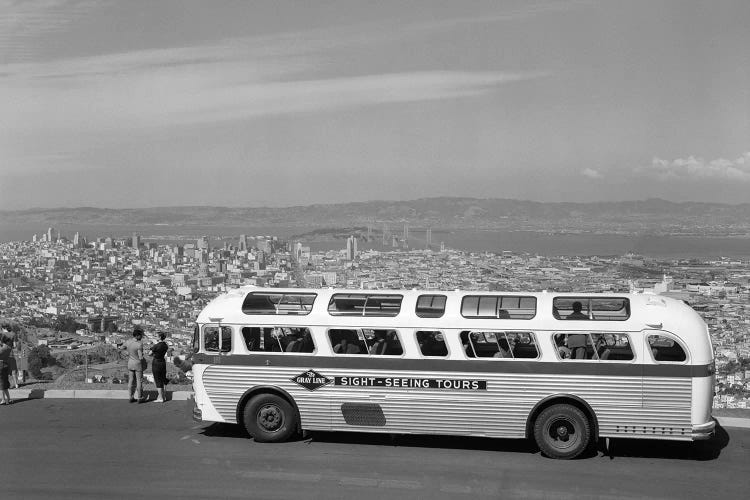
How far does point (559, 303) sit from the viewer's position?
12.8m

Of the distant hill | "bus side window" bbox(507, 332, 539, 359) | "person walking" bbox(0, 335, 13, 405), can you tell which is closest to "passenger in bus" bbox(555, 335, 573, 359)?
"bus side window" bbox(507, 332, 539, 359)

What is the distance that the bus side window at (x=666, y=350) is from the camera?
12102 millimetres

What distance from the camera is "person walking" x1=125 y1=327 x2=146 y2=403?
16078 millimetres

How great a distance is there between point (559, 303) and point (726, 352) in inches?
426

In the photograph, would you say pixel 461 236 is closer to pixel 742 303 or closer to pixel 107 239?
Answer: pixel 742 303

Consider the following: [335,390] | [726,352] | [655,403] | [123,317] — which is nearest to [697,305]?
[726,352]

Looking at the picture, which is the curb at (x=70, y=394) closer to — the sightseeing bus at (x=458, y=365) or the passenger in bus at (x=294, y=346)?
the sightseeing bus at (x=458, y=365)

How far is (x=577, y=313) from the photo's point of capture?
12695mm

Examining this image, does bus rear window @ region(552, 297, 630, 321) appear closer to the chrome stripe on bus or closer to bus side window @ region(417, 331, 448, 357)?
the chrome stripe on bus

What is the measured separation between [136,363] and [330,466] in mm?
5575

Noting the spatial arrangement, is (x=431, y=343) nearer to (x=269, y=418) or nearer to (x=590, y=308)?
(x=590, y=308)

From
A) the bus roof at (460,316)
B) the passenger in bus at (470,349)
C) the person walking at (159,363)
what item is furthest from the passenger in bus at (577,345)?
the person walking at (159,363)

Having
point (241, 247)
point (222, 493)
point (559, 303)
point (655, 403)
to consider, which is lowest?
point (222, 493)

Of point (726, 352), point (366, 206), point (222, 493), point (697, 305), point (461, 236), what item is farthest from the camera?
point (366, 206)
